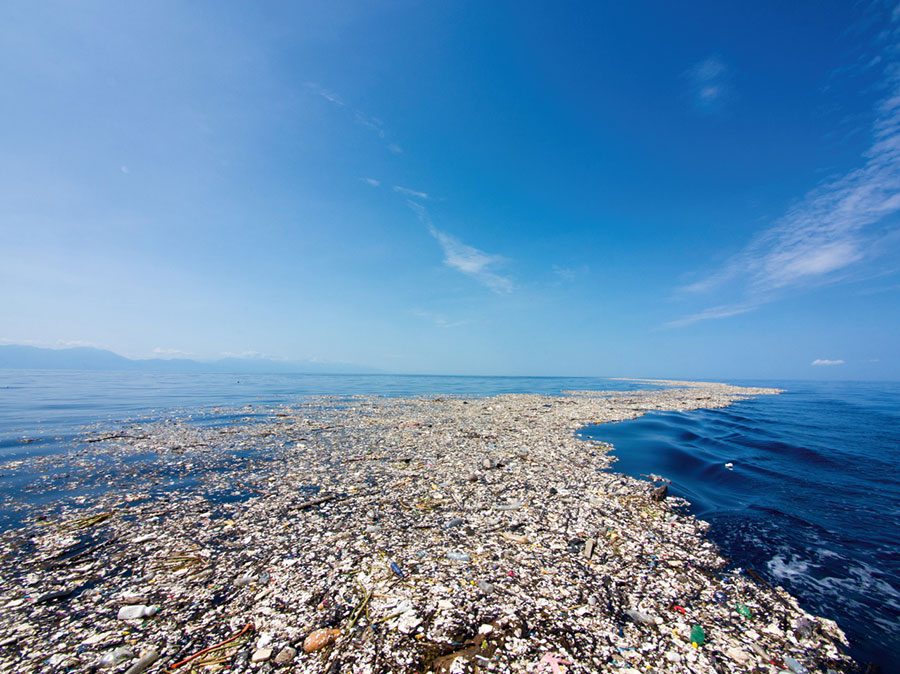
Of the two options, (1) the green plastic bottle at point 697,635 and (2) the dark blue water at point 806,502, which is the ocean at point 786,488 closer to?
(2) the dark blue water at point 806,502

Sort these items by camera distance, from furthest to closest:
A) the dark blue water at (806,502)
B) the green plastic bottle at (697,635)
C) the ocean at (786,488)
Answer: the ocean at (786,488) < the dark blue water at (806,502) < the green plastic bottle at (697,635)

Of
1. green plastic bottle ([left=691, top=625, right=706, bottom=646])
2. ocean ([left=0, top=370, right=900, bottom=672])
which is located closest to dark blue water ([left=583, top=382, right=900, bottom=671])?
ocean ([left=0, top=370, right=900, bottom=672])

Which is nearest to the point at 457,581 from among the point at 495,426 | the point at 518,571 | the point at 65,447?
the point at 518,571

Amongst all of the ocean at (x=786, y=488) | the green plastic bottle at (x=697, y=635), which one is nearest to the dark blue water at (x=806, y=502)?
the ocean at (x=786, y=488)

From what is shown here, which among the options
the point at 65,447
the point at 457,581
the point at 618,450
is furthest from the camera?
the point at 618,450

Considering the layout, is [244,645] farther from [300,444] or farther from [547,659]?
[300,444]

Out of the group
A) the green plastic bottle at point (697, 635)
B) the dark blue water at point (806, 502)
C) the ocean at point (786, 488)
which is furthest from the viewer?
the ocean at point (786, 488)

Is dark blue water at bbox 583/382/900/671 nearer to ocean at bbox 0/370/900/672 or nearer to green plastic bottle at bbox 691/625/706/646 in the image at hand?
ocean at bbox 0/370/900/672
